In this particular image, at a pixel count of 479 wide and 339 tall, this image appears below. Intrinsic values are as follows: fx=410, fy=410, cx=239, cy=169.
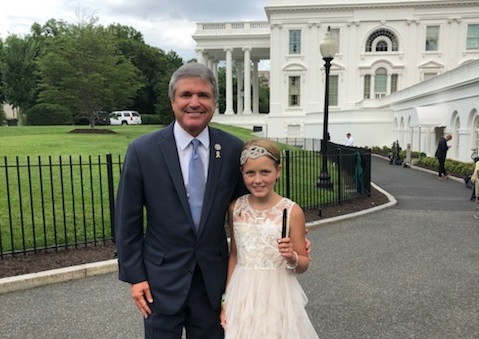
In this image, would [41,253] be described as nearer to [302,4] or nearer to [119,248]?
[119,248]

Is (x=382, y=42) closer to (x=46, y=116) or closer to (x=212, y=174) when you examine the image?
(x=46, y=116)

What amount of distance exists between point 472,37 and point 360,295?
1869 inches

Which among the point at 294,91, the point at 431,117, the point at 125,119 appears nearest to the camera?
the point at 431,117

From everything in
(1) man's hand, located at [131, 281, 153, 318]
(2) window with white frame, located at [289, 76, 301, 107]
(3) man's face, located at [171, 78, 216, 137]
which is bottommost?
(1) man's hand, located at [131, 281, 153, 318]

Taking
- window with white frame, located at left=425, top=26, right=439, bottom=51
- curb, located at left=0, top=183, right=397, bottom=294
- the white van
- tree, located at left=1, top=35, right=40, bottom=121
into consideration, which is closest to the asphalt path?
curb, located at left=0, top=183, right=397, bottom=294

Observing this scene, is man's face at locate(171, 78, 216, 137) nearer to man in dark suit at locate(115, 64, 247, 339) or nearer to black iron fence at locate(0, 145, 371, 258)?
man in dark suit at locate(115, 64, 247, 339)

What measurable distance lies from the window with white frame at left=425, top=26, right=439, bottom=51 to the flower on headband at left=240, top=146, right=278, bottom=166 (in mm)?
47687

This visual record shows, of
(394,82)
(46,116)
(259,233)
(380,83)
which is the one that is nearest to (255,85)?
(380,83)

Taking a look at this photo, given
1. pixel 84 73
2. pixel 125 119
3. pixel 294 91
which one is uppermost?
pixel 294 91

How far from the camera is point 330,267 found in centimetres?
604

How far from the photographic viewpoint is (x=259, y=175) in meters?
2.40

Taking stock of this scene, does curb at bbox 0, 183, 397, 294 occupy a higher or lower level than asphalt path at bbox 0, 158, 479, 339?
higher

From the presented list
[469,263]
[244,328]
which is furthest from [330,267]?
[244,328]

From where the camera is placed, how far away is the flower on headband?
238 cm
